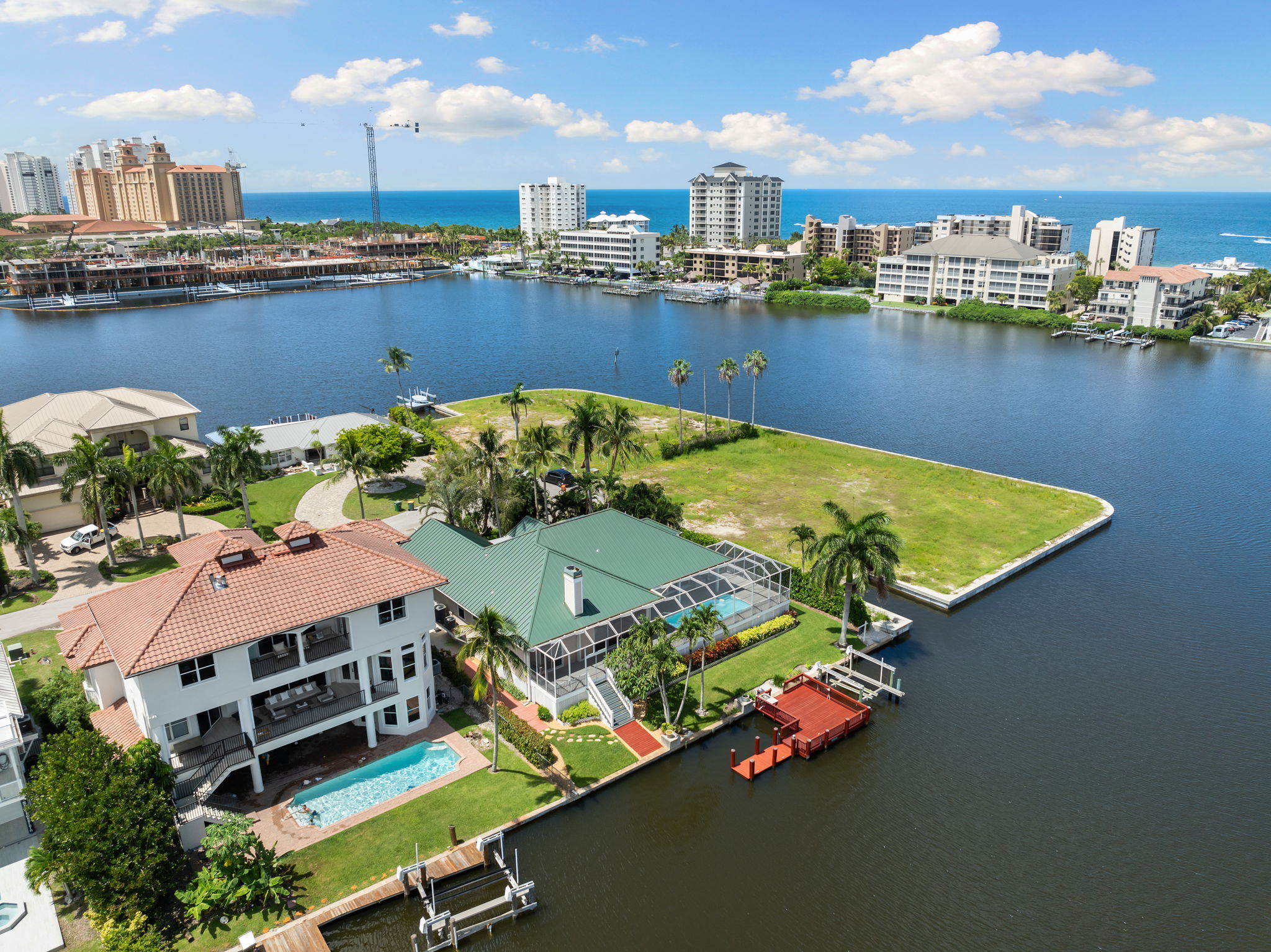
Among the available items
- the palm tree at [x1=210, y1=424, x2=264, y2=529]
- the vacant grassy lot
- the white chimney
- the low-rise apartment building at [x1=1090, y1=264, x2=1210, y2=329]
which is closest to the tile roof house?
the white chimney

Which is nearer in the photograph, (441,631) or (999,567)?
(441,631)

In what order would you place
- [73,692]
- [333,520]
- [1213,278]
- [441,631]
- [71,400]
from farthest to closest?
[1213,278] < [71,400] < [333,520] < [441,631] < [73,692]

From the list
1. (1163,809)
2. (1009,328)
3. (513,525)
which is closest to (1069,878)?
(1163,809)

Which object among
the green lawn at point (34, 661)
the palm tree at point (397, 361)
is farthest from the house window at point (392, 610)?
the palm tree at point (397, 361)

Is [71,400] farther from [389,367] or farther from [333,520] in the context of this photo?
[389,367]

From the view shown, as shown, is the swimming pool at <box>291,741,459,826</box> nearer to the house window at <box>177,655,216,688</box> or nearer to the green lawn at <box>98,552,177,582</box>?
the house window at <box>177,655,216,688</box>

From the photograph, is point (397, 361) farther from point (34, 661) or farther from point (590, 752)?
point (590, 752)

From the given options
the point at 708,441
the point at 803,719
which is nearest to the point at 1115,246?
the point at 708,441

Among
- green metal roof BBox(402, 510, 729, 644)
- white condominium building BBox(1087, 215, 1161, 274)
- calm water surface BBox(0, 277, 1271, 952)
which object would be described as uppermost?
white condominium building BBox(1087, 215, 1161, 274)
